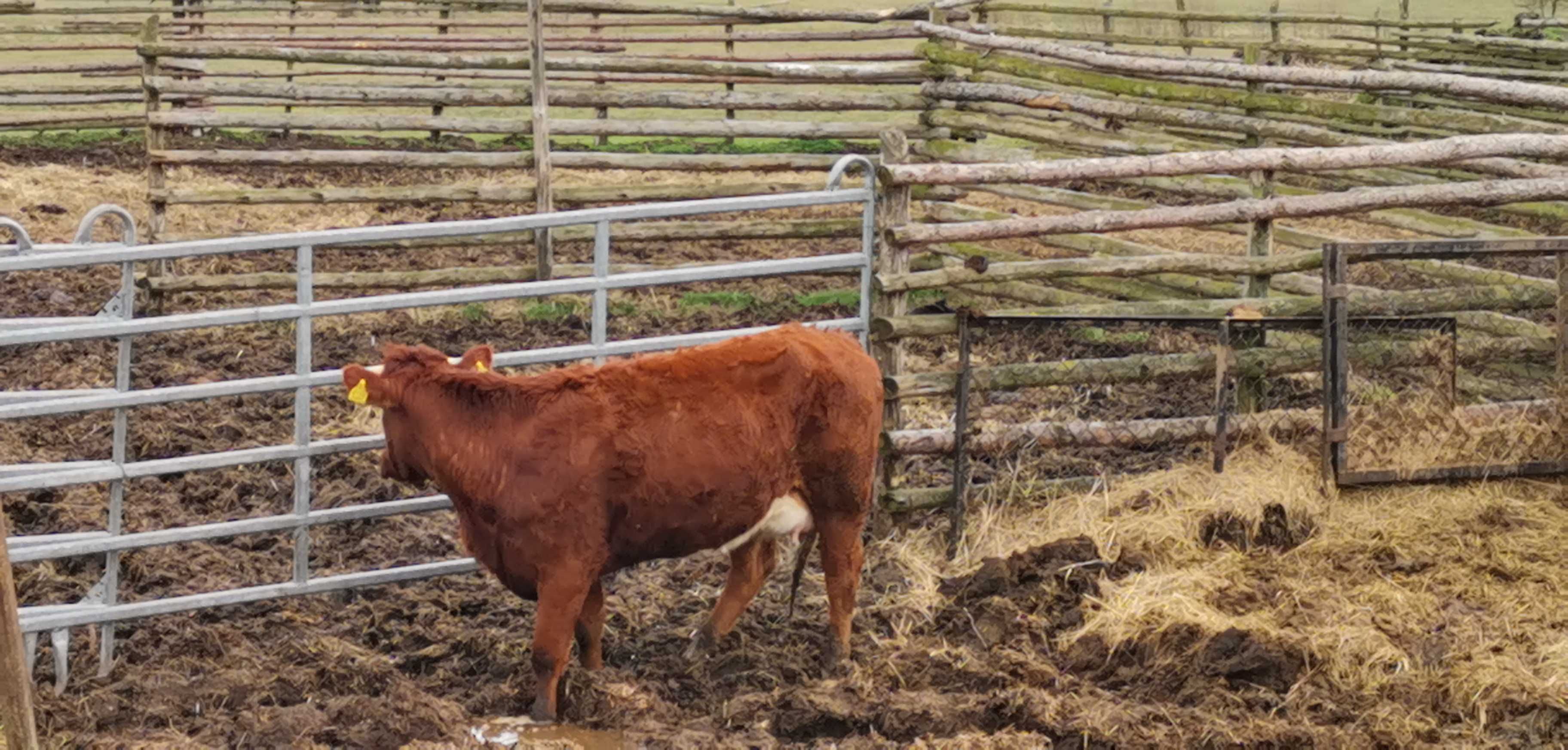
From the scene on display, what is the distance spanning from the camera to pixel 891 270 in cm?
679

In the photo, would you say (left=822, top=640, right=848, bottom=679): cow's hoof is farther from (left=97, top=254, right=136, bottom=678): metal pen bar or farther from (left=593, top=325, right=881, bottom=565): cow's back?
(left=97, top=254, right=136, bottom=678): metal pen bar

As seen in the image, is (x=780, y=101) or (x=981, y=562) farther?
(x=780, y=101)

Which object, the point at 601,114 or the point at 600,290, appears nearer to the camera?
the point at 600,290

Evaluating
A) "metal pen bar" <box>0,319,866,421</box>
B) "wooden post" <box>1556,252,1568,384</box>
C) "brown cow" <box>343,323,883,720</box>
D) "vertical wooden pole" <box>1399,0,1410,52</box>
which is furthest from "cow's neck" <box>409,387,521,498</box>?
"vertical wooden pole" <box>1399,0,1410,52</box>

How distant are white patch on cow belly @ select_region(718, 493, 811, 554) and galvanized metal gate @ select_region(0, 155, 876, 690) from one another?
99 centimetres

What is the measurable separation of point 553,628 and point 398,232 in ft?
5.64

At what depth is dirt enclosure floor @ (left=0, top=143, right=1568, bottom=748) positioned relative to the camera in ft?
16.6

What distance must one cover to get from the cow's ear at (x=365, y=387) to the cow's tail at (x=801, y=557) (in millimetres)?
1552

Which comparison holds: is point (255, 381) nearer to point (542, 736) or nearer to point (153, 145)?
point (542, 736)

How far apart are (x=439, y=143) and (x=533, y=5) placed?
548cm

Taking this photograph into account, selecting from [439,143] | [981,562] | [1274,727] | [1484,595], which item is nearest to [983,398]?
[981,562]

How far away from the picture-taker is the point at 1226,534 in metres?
6.43

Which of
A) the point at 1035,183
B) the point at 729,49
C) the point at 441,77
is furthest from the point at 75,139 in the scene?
the point at 1035,183

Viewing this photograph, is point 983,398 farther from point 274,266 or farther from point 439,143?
point 439,143
